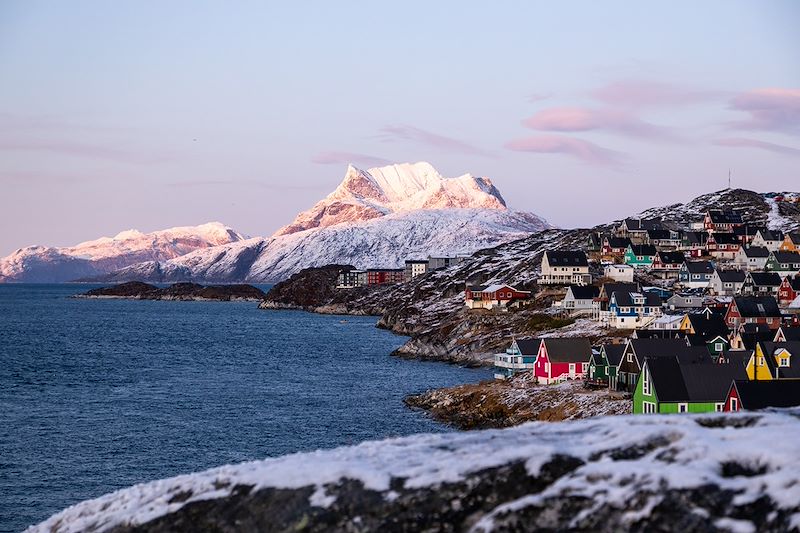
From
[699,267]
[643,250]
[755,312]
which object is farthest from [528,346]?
[643,250]

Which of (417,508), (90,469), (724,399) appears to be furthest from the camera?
(724,399)

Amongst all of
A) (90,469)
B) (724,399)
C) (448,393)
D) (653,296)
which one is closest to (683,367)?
(724,399)

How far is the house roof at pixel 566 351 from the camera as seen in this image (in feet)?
306

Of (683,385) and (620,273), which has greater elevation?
(620,273)

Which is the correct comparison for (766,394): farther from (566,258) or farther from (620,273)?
(566,258)

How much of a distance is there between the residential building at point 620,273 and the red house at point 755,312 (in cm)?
5554

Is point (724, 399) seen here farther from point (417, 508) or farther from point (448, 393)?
point (417, 508)

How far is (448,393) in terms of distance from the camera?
304ft

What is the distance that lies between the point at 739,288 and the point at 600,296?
33.2 m

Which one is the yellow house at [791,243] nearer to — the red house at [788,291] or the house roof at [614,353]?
the red house at [788,291]

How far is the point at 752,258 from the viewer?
622 feet

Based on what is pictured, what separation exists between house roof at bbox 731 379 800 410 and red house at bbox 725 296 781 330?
61092 millimetres

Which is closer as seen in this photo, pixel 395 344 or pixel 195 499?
pixel 195 499

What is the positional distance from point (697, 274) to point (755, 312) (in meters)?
56.6
